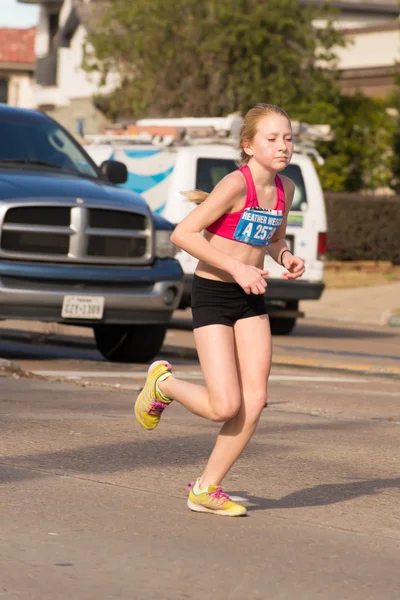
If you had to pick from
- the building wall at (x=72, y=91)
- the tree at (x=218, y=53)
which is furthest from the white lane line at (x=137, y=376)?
the building wall at (x=72, y=91)

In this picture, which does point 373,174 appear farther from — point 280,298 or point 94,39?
point 280,298

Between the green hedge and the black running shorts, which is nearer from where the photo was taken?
the black running shorts

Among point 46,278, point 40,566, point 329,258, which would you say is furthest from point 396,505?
point 329,258

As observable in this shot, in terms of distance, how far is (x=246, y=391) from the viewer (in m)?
5.74

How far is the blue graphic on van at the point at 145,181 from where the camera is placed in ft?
54.3

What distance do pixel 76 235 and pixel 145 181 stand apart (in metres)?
5.39

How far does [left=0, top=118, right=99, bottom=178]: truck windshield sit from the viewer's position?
12.1 metres

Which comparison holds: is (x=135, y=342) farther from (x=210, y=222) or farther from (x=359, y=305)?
(x=359, y=305)

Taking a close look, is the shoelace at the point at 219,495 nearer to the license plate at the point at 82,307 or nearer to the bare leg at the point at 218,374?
the bare leg at the point at 218,374

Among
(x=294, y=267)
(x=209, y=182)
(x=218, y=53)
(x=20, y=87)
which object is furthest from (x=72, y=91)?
(x=294, y=267)

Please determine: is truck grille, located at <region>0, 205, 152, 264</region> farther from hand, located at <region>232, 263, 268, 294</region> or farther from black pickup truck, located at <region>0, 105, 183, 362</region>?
hand, located at <region>232, 263, 268, 294</region>

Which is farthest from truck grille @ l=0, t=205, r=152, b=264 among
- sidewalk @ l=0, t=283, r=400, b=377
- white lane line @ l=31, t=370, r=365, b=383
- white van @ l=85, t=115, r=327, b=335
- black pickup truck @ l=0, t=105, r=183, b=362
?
white van @ l=85, t=115, r=327, b=335

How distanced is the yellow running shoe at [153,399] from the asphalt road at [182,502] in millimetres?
323

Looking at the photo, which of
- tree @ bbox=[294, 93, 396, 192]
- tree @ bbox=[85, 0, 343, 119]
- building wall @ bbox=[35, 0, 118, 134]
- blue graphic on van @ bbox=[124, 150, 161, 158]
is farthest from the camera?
building wall @ bbox=[35, 0, 118, 134]
